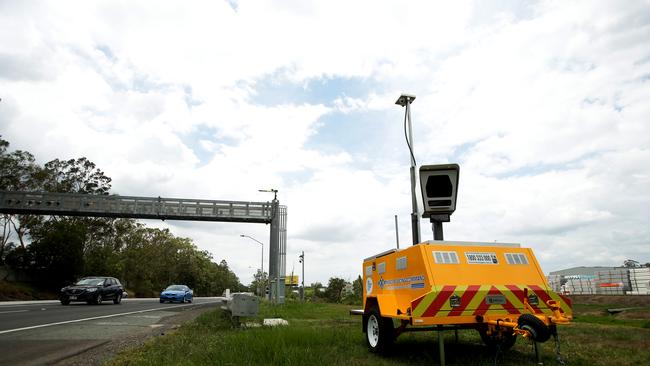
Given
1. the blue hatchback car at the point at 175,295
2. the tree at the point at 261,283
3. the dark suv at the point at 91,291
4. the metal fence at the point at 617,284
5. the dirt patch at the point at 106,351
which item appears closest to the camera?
the dirt patch at the point at 106,351

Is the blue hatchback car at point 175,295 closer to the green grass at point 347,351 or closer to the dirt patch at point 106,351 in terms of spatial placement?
the dirt patch at point 106,351

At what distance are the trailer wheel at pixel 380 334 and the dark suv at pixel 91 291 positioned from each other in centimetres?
1929

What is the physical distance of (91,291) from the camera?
21922 millimetres

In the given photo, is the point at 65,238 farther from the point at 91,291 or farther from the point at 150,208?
the point at 91,291

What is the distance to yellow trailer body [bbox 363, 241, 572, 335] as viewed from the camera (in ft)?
19.3

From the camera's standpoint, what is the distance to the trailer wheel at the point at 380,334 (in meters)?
6.83

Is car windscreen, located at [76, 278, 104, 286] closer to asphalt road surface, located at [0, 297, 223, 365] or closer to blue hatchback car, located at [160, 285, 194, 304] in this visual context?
blue hatchback car, located at [160, 285, 194, 304]

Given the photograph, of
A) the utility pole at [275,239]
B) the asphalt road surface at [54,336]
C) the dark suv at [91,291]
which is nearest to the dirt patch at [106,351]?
the asphalt road surface at [54,336]

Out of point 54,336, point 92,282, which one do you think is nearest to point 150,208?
point 92,282

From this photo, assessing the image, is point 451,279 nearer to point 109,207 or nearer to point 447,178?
point 447,178

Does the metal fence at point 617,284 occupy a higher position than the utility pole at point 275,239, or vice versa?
the utility pole at point 275,239

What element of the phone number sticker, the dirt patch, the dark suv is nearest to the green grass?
the dirt patch

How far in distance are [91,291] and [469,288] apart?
2126cm

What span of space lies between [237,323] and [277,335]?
363 cm
